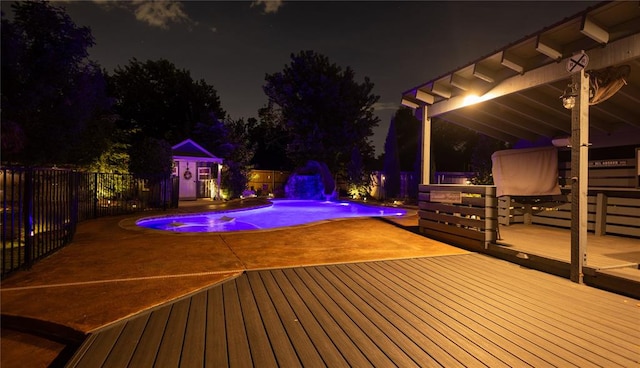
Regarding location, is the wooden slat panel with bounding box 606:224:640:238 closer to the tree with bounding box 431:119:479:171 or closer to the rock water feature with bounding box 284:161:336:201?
the rock water feature with bounding box 284:161:336:201

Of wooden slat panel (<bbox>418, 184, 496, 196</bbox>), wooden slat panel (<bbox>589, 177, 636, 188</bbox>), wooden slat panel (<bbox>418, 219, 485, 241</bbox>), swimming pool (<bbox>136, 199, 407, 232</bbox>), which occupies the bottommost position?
swimming pool (<bbox>136, 199, 407, 232</bbox>)

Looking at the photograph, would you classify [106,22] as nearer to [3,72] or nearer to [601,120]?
[3,72]

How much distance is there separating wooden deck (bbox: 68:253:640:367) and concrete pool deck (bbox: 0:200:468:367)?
1.26ft

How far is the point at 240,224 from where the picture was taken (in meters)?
10.1

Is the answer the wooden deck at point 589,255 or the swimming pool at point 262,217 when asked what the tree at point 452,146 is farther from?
the wooden deck at point 589,255

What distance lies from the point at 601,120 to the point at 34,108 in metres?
13.6

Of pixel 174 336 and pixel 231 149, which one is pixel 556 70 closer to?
pixel 174 336

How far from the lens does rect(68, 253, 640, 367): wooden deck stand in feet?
7.06

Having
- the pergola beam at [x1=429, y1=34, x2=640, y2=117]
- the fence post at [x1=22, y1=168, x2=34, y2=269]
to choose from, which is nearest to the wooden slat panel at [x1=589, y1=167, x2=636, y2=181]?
the pergola beam at [x1=429, y1=34, x2=640, y2=117]

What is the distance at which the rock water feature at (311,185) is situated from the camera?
1928cm

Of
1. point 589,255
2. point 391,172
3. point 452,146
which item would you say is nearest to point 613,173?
point 589,255

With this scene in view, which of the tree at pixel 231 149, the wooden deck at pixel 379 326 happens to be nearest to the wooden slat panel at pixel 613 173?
the wooden deck at pixel 379 326

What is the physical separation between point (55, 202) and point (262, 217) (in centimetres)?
729

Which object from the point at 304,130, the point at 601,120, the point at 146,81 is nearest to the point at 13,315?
the point at 601,120
